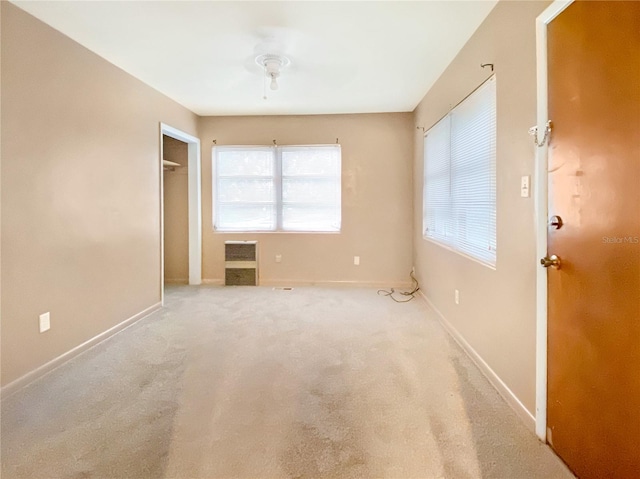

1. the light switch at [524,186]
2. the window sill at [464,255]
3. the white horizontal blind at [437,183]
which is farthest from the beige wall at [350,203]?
the light switch at [524,186]

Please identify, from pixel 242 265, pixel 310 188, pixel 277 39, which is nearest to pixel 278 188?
pixel 310 188

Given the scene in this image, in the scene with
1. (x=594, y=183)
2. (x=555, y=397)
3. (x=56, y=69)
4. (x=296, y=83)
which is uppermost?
(x=296, y=83)

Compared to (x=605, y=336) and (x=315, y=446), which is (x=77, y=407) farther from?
(x=605, y=336)

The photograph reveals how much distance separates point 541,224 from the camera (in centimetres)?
165

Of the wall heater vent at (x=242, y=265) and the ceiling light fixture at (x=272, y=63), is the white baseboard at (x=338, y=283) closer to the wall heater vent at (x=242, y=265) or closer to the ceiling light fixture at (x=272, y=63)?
the wall heater vent at (x=242, y=265)

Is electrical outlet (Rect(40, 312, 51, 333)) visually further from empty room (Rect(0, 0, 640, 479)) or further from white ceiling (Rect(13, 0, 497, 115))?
white ceiling (Rect(13, 0, 497, 115))

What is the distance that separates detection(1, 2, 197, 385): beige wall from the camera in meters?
2.18

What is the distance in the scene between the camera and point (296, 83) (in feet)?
11.9

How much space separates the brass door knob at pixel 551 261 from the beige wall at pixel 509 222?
0.12 metres

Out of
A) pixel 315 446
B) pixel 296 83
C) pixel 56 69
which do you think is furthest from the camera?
pixel 296 83

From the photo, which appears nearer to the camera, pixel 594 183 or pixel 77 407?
pixel 594 183

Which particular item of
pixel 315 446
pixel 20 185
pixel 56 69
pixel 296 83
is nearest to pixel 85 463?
pixel 315 446

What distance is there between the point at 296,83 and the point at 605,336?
3.35 meters

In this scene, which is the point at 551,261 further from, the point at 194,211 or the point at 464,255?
the point at 194,211
